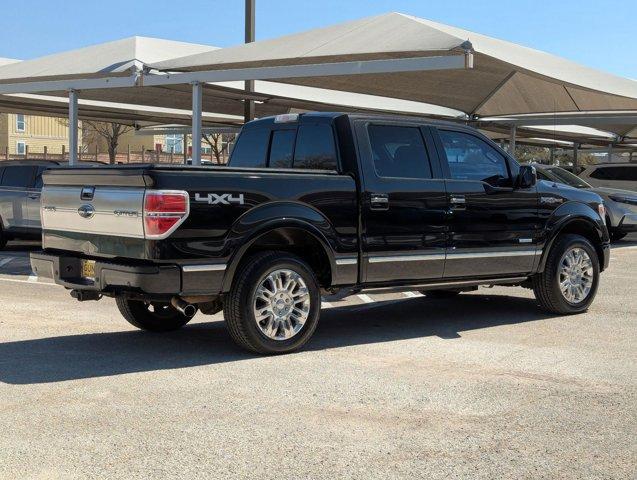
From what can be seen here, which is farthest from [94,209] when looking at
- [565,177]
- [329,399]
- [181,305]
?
[565,177]

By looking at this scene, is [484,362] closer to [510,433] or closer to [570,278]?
[510,433]

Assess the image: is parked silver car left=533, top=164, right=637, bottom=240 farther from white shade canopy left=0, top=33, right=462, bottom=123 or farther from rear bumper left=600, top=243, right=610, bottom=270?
rear bumper left=600, top=243, right=610, bottom=270

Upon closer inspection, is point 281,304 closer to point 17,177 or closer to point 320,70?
point 320,70

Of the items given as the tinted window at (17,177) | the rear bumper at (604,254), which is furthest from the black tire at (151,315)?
the tinted window at (17,177)

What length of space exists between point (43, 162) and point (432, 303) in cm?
806

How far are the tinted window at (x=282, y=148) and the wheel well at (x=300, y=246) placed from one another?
3.19 feet

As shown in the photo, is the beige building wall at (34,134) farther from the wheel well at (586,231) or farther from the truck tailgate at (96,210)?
the truck tailgate at (96,210)

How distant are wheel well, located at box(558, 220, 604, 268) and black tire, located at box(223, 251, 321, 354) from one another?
3.59 metres

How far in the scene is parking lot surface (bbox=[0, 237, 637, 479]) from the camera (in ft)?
14.9

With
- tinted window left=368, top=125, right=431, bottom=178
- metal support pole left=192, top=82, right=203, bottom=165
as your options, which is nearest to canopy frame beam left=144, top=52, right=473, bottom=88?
metal support pole left=192, top=82, right=203, bottom=165

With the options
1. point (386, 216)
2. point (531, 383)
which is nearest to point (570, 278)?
point (386, 216)

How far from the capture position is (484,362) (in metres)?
6.91

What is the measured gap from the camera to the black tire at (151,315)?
8000mm

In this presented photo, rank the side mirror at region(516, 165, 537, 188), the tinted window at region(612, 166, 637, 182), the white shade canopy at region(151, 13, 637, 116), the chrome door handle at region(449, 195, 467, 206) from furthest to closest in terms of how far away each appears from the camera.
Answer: the tinted window at region(612, 166, 637, 182)
the white shade canopy at region(151, 13, 637, 116)
the side mirror at region(516, 165, 537, 188)
the chrome door handle at region(449, 195, 467, 206)
